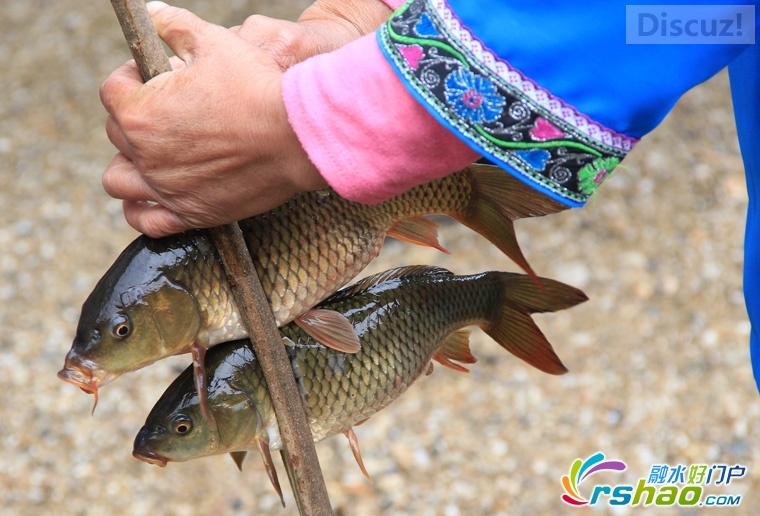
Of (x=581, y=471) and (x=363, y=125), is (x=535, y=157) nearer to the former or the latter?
(x=363, y=125)

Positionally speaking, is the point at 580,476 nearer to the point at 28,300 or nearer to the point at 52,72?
the point at 28,300

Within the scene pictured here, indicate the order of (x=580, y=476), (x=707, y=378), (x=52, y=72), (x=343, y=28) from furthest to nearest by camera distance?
(x=52, y=72) < (x=707, y=378) < (x=580, y=476) < (x=343, y=28)

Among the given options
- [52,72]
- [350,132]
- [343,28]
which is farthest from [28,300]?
[350,132]

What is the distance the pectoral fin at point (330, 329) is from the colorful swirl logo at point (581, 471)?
1.67 m

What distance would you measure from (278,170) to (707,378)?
2544 millimetres

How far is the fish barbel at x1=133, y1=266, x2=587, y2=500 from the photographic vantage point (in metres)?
1.10

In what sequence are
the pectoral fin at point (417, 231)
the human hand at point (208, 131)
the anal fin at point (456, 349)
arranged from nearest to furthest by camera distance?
1. the human hand at point (208, 131)
2. the pectoral fin at point (417, 231)
3. the anal fin at point (456, 349)

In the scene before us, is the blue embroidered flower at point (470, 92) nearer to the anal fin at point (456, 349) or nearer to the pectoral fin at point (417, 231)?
the pectoral fin at point (417, 231)

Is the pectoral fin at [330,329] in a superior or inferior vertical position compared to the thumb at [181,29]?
inferior

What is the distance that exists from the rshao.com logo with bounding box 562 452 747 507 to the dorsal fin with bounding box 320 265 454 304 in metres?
1.33

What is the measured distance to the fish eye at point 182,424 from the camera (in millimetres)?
1099

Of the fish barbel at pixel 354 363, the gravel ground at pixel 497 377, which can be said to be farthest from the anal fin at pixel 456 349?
the gravel ground at pixel 497 377

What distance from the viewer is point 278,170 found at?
3.05 ft

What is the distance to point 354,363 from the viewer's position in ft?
3.75
